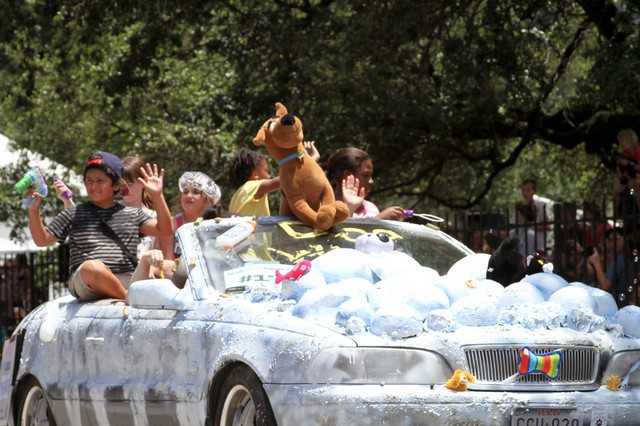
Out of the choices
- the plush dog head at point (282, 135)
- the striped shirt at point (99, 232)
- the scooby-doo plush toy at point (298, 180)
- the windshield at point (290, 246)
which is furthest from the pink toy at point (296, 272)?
the striped shirt at point (99, 232)

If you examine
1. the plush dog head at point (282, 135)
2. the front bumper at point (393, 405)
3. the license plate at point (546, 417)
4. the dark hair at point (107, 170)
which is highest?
the plush dog head at point (282, 135)

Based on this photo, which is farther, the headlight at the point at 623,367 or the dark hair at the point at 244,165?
the dark hair at the point at 244,165

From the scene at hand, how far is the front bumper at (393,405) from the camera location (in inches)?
206

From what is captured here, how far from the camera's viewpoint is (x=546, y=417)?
5.42 meters

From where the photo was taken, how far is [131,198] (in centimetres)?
936

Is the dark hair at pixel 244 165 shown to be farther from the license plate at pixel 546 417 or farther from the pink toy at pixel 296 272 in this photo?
the license plate at pixel 546 417

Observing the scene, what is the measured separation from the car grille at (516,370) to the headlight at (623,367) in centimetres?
9

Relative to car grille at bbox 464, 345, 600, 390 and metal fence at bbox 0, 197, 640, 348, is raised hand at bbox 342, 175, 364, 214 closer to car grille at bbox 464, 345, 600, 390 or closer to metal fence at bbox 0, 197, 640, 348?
metal fence at bbox 0, 197, 640, 348

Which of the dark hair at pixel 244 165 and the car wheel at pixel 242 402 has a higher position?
the dark hair at pixel 244 165

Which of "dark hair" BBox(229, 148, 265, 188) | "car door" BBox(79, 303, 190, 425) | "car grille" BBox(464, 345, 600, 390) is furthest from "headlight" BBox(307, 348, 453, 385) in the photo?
"dark hair" BBox(229, 148, 265, 188)

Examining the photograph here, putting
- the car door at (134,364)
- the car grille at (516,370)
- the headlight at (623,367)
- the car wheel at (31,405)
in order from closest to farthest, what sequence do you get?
the car grille at (516,370)
the headlight at (623,367)
the car door at (134,364)
the car wheel at (31,405)

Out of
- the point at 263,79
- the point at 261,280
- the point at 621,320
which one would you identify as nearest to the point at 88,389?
the point at 261,280

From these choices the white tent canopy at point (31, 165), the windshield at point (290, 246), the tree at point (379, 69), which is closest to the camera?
the windshield at point (290, 246)

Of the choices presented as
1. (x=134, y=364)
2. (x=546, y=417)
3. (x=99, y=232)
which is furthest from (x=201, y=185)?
(x=546, y=417)
